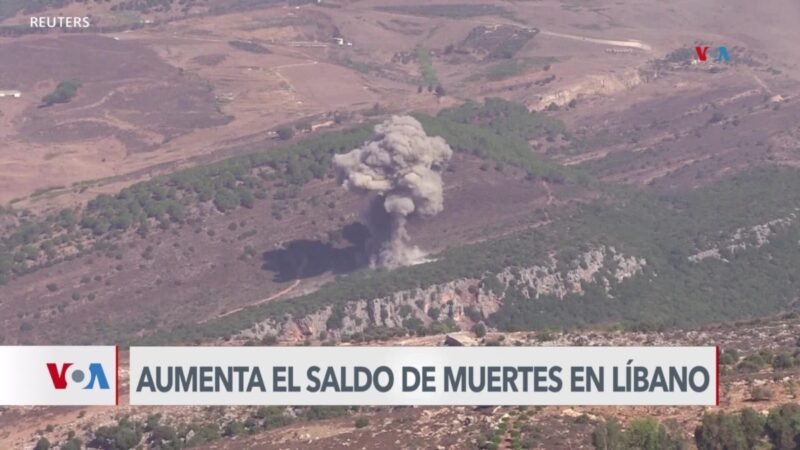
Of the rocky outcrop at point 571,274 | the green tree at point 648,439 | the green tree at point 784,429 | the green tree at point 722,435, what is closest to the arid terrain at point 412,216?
the rocky outcrop at point 571,274

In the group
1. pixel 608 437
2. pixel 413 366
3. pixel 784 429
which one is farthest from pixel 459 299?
pixel 413 366

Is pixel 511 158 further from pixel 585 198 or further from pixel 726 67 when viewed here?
pixel 726 67

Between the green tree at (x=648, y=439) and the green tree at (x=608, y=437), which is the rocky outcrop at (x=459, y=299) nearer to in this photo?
the green tree at (x=608, y=437)

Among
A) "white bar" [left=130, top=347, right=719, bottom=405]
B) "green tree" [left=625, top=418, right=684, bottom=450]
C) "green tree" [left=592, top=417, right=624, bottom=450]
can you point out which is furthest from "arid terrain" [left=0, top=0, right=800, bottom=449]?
"white bar" [left=130, top=347, right=719, bottom=405]

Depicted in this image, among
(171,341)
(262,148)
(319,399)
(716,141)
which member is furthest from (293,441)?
(716,141)

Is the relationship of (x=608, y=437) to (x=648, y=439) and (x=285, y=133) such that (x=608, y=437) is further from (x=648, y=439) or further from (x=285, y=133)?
(x=285, y=133)

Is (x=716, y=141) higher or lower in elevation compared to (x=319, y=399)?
lower
